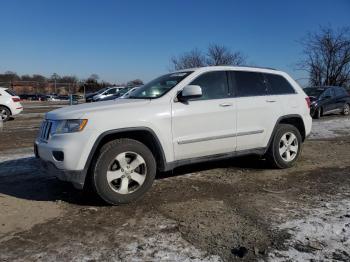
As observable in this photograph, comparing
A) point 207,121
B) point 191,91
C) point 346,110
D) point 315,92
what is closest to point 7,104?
point 207,121

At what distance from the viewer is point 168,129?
4.82m

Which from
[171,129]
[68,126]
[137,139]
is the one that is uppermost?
[68,126]

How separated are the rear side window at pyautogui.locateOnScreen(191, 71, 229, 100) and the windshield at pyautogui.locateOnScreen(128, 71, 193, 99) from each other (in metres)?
0.23

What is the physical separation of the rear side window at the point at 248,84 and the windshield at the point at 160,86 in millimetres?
808

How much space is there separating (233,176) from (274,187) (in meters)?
0.82

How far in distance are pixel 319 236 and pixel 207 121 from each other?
7.25 feet

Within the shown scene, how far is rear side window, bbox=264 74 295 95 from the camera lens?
6148 mm

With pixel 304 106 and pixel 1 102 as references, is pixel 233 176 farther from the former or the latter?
pixel 1 102

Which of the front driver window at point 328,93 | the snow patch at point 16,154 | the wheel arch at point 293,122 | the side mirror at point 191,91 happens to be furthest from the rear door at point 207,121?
the front driver window at point 328,93

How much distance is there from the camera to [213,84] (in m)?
5.45

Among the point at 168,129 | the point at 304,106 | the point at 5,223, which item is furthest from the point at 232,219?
the point at 304,106

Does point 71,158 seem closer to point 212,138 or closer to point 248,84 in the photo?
point 212,138

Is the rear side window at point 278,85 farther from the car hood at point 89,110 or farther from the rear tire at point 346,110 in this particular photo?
the rear tire at point 346,110

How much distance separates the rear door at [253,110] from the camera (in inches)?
220
